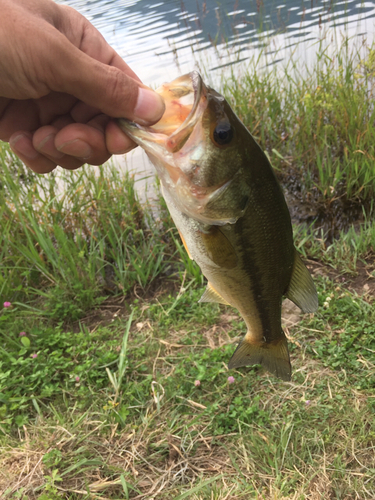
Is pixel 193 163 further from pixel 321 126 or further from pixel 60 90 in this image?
pixel 321 126

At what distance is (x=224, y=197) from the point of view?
1444 mm

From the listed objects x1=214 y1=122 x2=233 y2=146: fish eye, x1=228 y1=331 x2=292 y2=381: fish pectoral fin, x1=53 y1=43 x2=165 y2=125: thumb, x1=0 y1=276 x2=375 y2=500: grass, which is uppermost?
x1=53 y1=43 x2=165 y2=125: thumb

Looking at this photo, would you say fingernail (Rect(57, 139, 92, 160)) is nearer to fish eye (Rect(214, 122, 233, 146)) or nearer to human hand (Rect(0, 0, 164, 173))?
human hand (Rect(0, 0, 164, 173))

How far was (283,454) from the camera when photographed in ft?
7.37

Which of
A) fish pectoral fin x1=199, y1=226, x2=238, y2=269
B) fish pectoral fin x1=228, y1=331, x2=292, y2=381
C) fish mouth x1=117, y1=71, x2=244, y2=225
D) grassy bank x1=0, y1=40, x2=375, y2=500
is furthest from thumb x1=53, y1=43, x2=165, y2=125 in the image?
grassy bank x1=0, y1=40, x2=375, y2=500

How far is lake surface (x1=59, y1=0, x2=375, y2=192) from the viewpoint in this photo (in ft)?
20.0

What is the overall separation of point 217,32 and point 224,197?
5942mm

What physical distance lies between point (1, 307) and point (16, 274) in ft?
1.27

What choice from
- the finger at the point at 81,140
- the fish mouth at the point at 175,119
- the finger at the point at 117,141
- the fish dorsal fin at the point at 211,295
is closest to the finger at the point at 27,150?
the finger at the point at 81,140

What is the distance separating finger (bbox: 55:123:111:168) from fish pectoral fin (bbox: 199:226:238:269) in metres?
0.84

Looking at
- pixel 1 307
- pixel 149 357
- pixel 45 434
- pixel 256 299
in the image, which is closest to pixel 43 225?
pixel 1 307

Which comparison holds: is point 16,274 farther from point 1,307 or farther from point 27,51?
point 27,51

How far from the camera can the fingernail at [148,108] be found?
1547 mm

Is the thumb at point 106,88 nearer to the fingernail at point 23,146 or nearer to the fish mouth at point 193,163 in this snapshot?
the fish mouth at point 193,163
